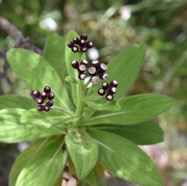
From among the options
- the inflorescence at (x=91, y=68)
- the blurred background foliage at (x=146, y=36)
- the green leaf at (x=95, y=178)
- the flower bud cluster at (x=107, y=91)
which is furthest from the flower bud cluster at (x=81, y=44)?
the blurred background foliage at (x=146, y=36)

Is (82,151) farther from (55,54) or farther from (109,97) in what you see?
(55,54)

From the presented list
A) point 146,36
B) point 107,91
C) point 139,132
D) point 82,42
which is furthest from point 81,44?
point 146,36

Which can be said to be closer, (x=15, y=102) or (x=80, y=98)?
(x=80, y=98)

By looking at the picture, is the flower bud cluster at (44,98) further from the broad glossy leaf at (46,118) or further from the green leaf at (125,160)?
the green leaf at (125,160)

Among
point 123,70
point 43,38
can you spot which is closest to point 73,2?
point 43,38

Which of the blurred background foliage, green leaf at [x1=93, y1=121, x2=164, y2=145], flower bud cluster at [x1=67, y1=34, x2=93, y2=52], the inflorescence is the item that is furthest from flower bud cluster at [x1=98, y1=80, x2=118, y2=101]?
the blurred background foliage

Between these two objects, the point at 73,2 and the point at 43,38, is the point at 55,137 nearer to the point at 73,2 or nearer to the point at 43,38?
the point at 43,38

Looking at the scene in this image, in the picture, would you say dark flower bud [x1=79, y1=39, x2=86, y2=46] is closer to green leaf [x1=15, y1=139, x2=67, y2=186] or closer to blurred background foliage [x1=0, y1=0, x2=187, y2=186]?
green leaf [x1=15, y1=139, x2=67, y2=186]
